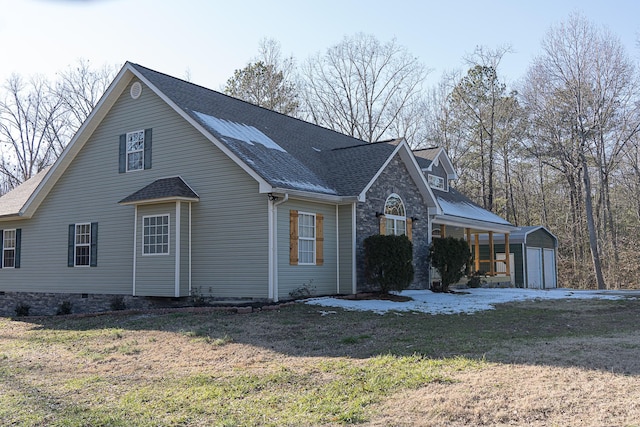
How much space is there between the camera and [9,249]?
64.2ft

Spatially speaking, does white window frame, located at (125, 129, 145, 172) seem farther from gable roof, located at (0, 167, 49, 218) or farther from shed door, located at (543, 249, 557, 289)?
shed door, located at (543, 249, 557, 289)

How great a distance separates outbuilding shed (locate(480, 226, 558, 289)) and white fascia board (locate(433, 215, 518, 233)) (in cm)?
143

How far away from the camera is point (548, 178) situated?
3628cm

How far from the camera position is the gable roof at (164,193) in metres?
14.4

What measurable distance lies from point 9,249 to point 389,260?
12.8 metres

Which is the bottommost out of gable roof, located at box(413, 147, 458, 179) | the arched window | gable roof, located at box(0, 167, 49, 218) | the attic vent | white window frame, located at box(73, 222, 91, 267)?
white window frame, located at box(73, 222, 91, 267)

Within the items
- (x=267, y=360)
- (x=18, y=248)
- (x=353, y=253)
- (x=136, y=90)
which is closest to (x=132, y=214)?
(x=136, y=90)

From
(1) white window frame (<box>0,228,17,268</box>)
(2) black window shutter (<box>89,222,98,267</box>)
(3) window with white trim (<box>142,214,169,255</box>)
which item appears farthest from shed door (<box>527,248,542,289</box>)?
(1) white window frame (<box>0,228,17,268</box>)

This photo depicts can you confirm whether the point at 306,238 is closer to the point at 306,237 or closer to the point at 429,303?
the point at 306,237

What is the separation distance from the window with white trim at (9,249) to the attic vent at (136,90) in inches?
268

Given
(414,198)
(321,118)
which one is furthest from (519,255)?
(321,118)

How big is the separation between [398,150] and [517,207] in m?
24.6

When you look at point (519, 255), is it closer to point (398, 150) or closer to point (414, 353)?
point (398, 150)

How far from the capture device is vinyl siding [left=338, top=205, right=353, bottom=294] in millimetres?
15367
